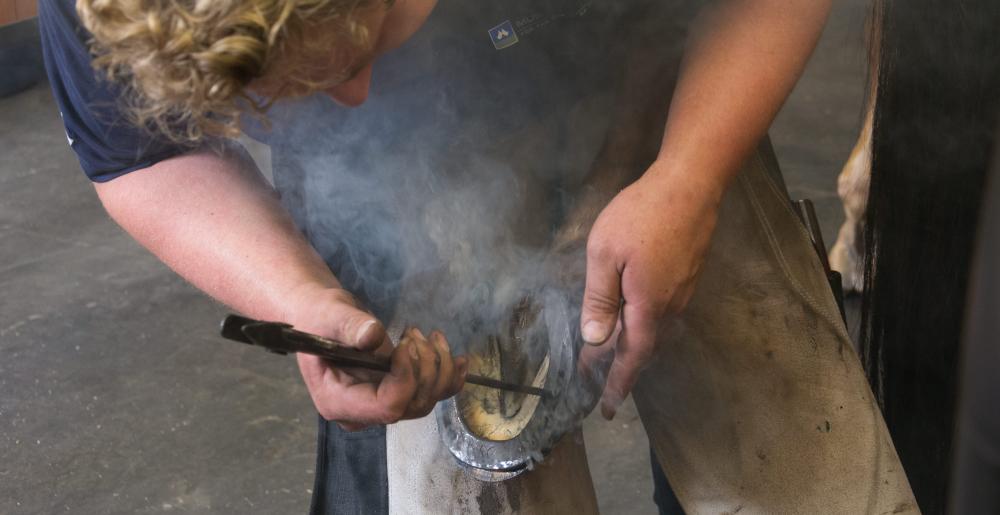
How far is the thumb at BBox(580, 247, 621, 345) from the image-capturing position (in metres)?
0.81

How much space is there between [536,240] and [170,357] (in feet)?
4.02

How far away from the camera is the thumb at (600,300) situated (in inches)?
31.9

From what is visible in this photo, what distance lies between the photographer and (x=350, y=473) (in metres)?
1.04

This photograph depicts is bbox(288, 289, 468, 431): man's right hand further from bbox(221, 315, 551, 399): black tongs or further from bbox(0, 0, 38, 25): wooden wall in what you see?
bbox(0, 0, 38, 25): wooden wall

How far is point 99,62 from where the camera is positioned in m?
0.67

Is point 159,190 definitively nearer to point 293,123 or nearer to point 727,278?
point 293,123

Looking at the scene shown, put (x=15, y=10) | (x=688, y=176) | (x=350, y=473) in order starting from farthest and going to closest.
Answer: (x=15, y=10)
(x=350, y=473)
(x=688, y=176)

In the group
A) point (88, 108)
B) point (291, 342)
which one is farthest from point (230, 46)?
point (88, 108)

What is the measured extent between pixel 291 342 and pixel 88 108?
0.35 meters

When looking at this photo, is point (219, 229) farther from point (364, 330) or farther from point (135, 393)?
point (135, 393)

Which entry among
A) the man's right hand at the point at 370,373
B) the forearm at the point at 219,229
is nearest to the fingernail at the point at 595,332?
the man's right hand at the point at 370,373

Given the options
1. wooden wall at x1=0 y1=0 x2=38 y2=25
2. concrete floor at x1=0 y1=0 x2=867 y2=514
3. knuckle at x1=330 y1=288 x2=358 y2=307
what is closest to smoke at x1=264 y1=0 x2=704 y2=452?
knuckle at x1=330 y1=288 x2=358 y2=307

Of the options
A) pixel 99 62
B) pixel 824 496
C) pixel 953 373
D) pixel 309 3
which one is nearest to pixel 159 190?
pixel 99 62

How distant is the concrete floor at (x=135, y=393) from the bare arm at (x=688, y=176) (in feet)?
0.97
